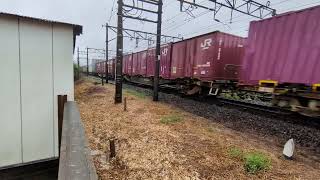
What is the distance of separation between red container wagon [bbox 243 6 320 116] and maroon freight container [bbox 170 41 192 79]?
577 centimetres

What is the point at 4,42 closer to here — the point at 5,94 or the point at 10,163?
the point at 5,94

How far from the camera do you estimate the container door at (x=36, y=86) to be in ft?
19.1

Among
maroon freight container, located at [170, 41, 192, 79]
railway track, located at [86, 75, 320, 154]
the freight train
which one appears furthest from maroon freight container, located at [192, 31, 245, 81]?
railway track, located at [86, 75, 320, 154]

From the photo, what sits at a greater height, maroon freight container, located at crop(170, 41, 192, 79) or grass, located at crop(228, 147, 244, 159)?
maroon freight container, located at crop(170, 41, 192, 79)

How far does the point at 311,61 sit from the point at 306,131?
6.59 feet

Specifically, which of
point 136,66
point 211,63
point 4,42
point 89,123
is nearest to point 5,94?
point 4,42

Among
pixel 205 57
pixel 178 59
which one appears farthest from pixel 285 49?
pixel 178 59

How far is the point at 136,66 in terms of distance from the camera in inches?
992

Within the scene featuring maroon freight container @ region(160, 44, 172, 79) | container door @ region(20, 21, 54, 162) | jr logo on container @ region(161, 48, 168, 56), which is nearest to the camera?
container door @ region(20, 21, 54, 162)

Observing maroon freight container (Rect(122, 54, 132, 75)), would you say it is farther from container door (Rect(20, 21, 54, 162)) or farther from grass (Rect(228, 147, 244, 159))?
grass (Rect(228, 147, 244, 159))

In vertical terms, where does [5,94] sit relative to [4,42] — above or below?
below

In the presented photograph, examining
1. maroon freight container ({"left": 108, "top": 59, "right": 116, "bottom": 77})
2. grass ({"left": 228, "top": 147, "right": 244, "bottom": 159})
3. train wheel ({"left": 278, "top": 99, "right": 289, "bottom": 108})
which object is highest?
maroon freight container ({"left": 108, "top": 59, "right": 116, "bottom": 77})

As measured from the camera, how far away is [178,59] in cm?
1528

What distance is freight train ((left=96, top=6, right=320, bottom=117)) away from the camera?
694cm
